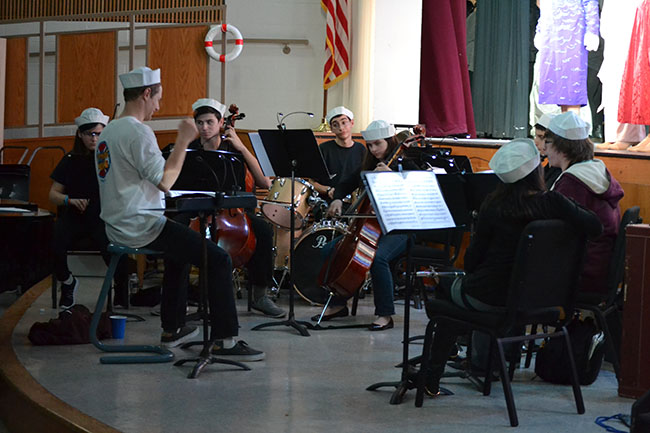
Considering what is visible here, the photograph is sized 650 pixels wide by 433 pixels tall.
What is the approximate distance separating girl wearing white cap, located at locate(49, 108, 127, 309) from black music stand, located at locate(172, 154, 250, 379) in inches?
47.9

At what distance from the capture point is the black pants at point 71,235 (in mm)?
5254

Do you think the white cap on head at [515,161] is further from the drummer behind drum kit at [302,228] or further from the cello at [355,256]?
the drummer behind drum kit at [302,228]

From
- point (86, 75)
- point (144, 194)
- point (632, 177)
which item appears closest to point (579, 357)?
point (144, 194)

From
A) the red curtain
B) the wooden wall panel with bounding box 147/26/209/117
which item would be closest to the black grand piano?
the wooden wall panel with bounding box 147/26/209/117

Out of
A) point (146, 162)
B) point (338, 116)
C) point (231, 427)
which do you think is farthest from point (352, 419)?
point (338, 116)

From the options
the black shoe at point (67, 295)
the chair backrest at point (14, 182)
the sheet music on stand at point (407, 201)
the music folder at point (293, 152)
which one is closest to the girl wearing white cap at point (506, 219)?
the sheet music on stand at point (407, 201)

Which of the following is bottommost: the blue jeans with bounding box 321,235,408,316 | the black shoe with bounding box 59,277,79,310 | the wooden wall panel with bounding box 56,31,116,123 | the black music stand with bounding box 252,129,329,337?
the black shoe with bounding box 59,277,79,310

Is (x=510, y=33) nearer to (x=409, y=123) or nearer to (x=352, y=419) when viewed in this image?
(x=409, y=123)

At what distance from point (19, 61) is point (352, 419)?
7.25 metres

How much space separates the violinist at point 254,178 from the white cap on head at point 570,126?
1.69 metres

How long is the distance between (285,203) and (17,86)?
188 inches

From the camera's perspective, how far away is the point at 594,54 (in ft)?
30.3

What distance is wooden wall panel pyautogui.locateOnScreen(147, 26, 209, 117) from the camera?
28.6 ft

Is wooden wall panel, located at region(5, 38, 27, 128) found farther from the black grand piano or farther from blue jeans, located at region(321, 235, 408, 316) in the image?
blue jeans, located at region(321, 235, 408, 316)
